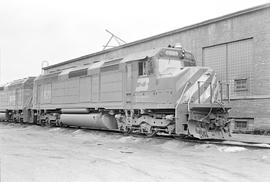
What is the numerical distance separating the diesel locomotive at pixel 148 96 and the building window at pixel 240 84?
4.36m

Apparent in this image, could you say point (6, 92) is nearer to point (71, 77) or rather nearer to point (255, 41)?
point (71, 77)

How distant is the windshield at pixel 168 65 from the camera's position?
45.2ft

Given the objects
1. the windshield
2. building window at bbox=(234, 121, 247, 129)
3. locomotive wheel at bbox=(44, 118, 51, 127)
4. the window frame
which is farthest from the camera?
locomotive wheel at bbox=(44, 118, 51, 127)

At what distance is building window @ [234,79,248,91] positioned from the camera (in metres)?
17.9

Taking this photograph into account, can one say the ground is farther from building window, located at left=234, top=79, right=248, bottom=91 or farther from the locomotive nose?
building window, located at left=234, top=79, right=248, bottom=91

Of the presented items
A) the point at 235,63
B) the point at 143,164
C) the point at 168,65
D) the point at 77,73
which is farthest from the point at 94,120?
the point at 143,164

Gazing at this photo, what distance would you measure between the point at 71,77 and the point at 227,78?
854 centimetres

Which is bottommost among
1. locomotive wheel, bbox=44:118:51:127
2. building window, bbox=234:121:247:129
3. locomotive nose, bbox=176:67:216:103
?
locomotive wheel, bbox=44:118:51:127

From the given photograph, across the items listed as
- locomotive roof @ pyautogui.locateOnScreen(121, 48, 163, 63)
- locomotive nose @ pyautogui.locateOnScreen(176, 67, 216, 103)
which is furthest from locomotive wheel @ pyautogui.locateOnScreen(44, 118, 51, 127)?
locomotive nose @ pyautogui.locateOnScreen(176, 67, 216, 103)

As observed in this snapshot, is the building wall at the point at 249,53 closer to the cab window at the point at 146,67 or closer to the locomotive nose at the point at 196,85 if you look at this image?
the locomotive nose at the point at 196,85

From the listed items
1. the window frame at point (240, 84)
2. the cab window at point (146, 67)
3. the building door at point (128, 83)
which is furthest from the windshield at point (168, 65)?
the window frame at point (240, 84)

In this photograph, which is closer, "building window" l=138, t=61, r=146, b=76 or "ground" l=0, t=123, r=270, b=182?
"ground" l=0, t=123, r=270, b=182

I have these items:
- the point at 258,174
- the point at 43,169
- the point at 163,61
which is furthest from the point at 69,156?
the point at 163,61

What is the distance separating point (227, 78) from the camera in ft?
61.2
